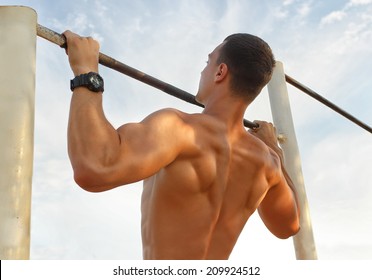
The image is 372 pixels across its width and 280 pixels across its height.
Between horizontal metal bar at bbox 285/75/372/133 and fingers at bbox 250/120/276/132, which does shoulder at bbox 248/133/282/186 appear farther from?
horizontal metal bar at bbox 285/75/372/133

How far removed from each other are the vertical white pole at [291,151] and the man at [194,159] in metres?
0.75

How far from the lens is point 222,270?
6.34 feet

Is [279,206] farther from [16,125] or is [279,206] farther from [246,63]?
[16,125]

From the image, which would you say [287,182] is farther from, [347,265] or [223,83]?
[223,83]

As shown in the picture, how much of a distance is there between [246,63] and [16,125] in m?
1.02

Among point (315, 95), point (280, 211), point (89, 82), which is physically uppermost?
point (315, 95)

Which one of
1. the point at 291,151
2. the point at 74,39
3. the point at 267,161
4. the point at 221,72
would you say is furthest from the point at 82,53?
the point at 291,151

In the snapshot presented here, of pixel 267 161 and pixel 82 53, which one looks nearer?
pixel 82 53

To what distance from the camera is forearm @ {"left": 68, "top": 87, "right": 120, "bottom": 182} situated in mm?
1485

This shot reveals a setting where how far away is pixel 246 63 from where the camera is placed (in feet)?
6.98

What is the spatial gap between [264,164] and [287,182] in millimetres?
509

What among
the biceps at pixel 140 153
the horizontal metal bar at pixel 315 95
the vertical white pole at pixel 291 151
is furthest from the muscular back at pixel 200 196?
the horizontal metal bar at pixel 315 95

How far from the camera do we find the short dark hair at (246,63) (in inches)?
83.6

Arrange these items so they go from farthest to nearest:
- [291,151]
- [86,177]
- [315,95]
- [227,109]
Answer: [315,95]
[291,151]
[227,109]
[86,177]
